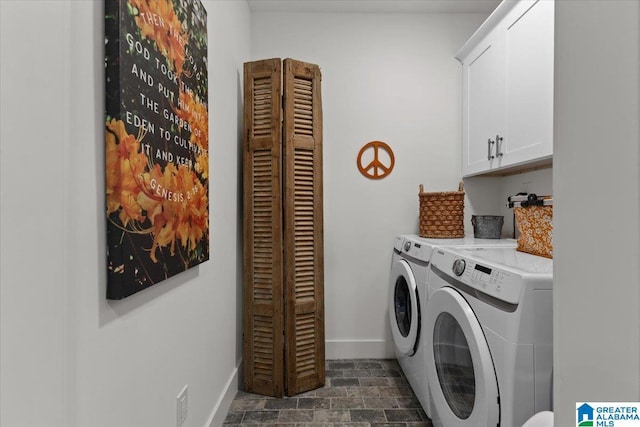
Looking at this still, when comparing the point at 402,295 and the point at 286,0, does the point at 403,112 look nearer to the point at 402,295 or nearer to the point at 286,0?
the point at 286,0

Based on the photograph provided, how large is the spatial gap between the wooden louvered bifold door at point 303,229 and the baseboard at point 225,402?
31 centimetres

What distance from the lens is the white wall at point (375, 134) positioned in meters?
2.50

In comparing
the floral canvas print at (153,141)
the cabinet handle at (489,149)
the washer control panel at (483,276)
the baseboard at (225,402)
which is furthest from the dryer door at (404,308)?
the floral canvas print at (153,141)

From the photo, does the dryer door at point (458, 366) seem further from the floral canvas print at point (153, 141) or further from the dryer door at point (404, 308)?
the floral canvas print at point (153, 141)

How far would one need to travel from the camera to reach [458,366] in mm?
1247

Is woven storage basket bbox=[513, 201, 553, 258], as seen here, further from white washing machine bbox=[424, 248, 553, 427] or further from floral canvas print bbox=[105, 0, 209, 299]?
floral canvas print bbox=[105, 0, 209, 299]

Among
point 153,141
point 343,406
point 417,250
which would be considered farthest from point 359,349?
point 153,141

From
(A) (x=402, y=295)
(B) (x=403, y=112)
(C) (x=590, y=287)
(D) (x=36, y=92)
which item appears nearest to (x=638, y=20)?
(C) (x=590, y=287)

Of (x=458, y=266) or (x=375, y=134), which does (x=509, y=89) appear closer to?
(x=375, y=134)

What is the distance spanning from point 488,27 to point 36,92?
2.35 m

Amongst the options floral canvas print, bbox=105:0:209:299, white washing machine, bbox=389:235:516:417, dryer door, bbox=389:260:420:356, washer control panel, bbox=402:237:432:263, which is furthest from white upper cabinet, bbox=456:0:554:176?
floral canvas print, bbox=105:0:209:299

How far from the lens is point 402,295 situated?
2.07 meters

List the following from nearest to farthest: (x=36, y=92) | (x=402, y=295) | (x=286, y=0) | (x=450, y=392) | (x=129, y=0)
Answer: (x=36, y=92)
(x=129, y=0)
(x=450, y=392)
(x=402, y=295)
(x=286, y=0)

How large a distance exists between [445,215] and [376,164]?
64 cm
